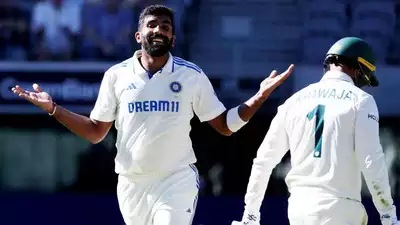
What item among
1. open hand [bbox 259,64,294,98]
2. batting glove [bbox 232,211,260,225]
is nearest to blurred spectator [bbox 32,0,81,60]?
open hand [bbox 259,64,294,98]

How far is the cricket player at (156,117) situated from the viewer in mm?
5762

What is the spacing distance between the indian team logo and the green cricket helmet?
0.93 meters

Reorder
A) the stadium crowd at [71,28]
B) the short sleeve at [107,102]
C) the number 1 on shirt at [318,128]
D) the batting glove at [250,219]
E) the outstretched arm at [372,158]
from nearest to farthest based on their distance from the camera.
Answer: the outstretched arm at [372,158] < the number 1 on shirt at [318,128] < the batting glove at [250,219] < the short sleeve at [107,102] < the stadium crowd at [71,28]

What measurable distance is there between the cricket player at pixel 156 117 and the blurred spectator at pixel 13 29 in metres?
7.85

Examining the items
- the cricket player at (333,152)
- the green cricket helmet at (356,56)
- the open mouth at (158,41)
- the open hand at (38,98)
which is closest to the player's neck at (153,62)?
the open mouth at (158,41)

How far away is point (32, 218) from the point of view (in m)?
13.8

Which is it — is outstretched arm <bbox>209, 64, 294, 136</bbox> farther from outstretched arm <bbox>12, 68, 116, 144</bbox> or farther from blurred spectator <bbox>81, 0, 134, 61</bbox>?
blurred spectator <bbox>81, 0, 134, 61</bbox>

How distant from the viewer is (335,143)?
→ 519cm

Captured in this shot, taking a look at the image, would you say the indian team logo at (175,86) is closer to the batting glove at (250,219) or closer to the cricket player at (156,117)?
the cricket player at (156,117)

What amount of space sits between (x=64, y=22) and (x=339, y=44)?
8.70m

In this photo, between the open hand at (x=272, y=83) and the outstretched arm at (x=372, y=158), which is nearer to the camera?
the outstretched arm at (x=372, y=158)

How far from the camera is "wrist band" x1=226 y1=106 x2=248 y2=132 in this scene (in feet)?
19.3

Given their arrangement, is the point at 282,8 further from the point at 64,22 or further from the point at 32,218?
the point at 32,218

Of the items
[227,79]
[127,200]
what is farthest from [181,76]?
[227,79]
